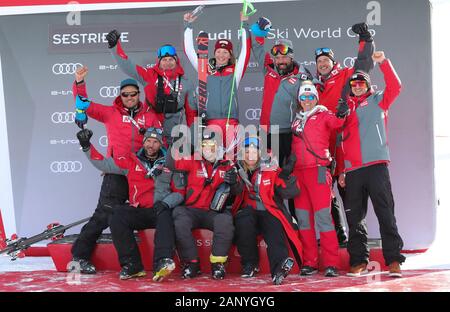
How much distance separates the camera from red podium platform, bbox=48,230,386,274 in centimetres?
526

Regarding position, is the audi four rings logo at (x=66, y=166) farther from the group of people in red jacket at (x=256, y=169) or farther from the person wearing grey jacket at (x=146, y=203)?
the person wearing grey jacket at (x=146, y=203)

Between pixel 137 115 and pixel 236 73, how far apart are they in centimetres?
92

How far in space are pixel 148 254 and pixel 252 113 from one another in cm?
177

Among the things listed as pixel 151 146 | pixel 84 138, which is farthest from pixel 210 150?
pixel 84 138

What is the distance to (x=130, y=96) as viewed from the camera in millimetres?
5582

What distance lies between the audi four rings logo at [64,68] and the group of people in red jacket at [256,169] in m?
0.87

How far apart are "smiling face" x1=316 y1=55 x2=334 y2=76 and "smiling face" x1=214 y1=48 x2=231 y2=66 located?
774mm

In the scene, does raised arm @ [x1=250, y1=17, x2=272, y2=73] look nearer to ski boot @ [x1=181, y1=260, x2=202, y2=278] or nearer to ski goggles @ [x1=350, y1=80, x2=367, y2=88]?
ski goggles @ [x1=350, y1=80, x2=367, y2=88]

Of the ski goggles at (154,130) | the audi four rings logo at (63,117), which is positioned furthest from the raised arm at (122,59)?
the audi four rings logo at (63,117)

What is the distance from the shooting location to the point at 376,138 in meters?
5.09

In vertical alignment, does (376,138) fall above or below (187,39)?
below
